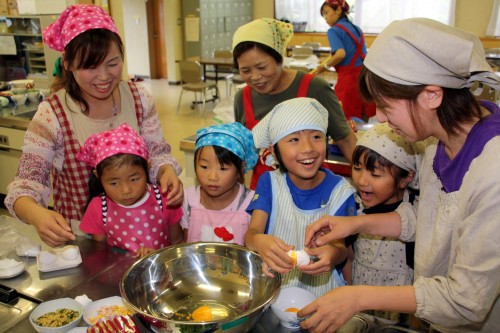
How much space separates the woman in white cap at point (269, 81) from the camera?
185 cm

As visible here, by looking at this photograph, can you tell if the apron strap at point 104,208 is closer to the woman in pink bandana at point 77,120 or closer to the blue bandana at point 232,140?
the woman in pink bandana at point 77,120

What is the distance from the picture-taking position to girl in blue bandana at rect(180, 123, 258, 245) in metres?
Result: 1.53

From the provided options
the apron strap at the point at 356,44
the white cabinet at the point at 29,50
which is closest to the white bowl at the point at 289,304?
the apron strap at the point at 356,44

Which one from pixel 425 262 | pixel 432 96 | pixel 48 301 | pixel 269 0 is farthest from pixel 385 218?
pixel 269 0

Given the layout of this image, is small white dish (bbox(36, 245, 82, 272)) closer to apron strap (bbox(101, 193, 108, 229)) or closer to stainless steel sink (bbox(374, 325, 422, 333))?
apron strap (bbox(101, 193, 108, 229))

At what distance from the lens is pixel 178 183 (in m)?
1.54

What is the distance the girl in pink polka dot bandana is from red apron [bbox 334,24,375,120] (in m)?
2.61

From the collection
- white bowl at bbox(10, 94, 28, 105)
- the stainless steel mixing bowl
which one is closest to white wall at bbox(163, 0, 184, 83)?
white bowl at bbox(10, 94, 28, 105)

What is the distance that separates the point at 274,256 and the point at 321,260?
13cm

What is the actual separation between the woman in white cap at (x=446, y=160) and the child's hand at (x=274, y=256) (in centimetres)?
14

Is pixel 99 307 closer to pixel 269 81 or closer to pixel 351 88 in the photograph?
pixel 269 81

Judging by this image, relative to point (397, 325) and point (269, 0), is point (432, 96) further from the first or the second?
point (269, 0)

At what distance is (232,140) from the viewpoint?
4.99 ft

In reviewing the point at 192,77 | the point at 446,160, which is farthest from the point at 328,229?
the point at 192,77
